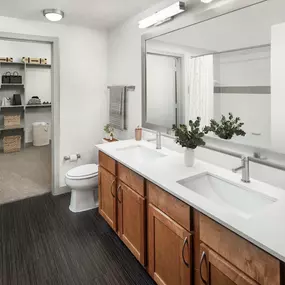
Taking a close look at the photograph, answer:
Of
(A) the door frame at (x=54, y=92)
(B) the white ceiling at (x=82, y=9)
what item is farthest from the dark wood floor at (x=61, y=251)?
(B) the white ceiling at (x=82, y=9)

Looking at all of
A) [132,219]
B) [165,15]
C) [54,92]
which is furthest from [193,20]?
[54,92]

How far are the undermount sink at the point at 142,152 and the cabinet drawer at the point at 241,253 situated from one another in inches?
46.1

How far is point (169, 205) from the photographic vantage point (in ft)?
5.06

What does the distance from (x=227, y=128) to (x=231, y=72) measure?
0.40 m

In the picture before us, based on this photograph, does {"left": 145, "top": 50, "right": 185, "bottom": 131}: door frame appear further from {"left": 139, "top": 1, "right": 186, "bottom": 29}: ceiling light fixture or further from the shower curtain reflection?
{"left": 139, "top": 1, "right": 186, "bottom": 29}: ceiling light fixture

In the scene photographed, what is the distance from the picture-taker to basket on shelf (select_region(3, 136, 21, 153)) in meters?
5.92

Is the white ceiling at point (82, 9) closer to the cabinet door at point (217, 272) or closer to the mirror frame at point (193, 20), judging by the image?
the mirror frame at point (193, 20)

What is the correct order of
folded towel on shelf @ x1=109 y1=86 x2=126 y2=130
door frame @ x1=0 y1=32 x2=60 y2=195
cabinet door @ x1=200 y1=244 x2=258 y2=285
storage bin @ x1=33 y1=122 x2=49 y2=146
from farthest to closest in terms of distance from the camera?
1. storage bin @ x1=33 y1=122 x2=49 y2=146
2. folded towel on shelf @ x1=109 y1=86 x2=126 y2=130
3. door frame @ x1=0 y1=32 x2=60 y2=195
4. cabinet door @ x1=200 y1=244 x2=258 y2=285

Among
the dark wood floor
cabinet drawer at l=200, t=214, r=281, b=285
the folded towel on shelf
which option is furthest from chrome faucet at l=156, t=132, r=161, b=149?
cabinet drawer at l=200, t=214, r=281, b=285

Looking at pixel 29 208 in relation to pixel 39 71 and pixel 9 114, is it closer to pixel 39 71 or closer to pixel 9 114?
pixel 9 114

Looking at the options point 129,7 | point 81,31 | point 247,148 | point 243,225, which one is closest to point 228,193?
point 247,148

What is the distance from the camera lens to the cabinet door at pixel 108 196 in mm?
2314

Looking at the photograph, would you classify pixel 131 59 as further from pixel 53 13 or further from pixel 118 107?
pixel 53 13

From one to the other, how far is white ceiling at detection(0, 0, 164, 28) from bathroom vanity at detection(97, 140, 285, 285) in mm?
1480
